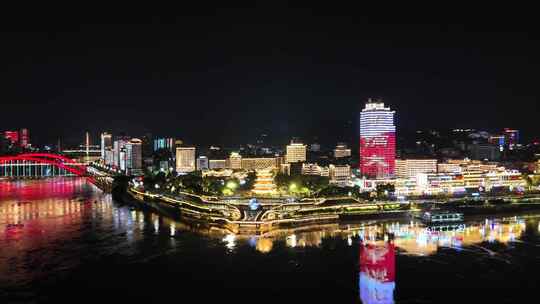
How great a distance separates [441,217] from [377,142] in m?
12.2

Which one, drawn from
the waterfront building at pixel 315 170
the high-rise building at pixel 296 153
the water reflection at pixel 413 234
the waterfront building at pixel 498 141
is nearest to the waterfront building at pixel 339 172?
the waterfront building at pixel 315 170

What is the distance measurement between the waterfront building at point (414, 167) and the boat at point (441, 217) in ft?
42.6

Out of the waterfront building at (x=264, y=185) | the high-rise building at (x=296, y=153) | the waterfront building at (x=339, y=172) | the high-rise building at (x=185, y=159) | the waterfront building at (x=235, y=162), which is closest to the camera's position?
the waterfront building at (x=264, y=185)

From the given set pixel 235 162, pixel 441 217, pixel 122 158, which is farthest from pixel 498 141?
pixel 122 158

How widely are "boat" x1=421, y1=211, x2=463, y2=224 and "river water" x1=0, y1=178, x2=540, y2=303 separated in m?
0.44

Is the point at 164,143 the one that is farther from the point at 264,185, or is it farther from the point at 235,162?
the point at 264,185

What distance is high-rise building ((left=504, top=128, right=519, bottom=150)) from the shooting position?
147ft

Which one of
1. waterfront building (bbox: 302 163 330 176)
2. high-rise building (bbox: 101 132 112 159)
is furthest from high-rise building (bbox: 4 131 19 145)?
waterfront building (bbox: 302 163 330 176)

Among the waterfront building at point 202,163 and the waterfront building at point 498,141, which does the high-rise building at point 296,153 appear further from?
the waterfront building at point 498,141

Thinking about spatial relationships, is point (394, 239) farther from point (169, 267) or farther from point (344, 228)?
point (169, 267)

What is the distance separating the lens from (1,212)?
18.4 meters

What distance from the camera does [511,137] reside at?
45562 millimetres

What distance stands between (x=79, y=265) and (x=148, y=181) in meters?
15.4

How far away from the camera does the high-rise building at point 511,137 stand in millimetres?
44906
